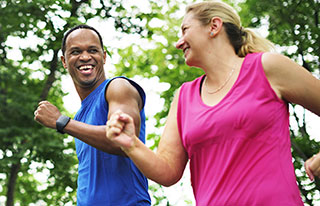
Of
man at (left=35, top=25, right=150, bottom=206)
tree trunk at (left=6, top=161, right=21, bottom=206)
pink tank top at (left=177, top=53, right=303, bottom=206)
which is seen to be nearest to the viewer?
pink tank top at (left=177, top=53, right=303, bottom=206)

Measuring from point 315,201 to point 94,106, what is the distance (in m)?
3.90

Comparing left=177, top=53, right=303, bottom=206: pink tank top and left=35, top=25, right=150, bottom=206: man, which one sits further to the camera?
left=35, top=25, right=150, bottom=206: man

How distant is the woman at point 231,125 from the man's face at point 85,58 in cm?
114

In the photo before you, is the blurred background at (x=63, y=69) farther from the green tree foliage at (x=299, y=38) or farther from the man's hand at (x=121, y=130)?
the man's hand at (x=121, y=130)

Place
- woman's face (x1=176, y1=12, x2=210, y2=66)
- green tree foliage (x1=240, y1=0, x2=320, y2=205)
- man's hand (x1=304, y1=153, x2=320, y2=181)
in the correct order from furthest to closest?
1. green tree foliage (x1=240, y1=0, x2=320, y2=205)
2. woman's face (x1=176, y1=12, x2=210, y2=66)
3. man's hand (x1=304, y1=153, x2=320, y2=181)

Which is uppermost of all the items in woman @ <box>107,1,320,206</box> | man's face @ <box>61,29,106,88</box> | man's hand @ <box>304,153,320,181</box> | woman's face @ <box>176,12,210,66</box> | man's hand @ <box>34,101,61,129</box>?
man's face @ <box>61,29,106,88</box>

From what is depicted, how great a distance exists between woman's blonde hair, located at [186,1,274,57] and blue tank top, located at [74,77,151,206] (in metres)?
0.89

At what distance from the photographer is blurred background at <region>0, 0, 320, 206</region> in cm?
644

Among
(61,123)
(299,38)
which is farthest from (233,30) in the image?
(299,38)

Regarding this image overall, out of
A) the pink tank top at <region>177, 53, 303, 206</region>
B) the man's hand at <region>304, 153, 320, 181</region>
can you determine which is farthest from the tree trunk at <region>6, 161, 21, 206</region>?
the man's hand at <region>304, 153, 320, 181</region>

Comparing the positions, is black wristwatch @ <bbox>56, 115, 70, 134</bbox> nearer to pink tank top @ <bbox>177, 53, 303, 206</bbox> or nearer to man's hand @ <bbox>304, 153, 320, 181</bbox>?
pink tank top @ <bbox>177, 53, 303, 206</bbox>

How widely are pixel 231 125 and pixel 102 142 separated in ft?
3.46

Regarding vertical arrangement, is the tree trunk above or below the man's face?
below

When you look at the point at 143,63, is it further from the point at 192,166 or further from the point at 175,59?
the point at 192,166
